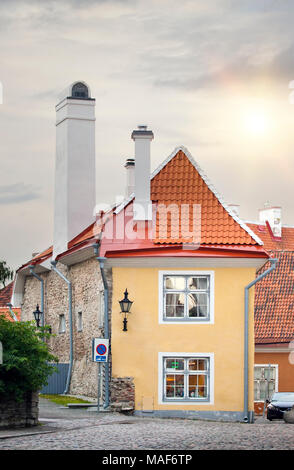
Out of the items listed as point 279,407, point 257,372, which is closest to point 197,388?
point 279,407

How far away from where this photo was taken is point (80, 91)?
35281 millimetres

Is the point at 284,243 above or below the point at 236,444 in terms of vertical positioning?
above

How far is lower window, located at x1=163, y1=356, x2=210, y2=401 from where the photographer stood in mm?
28141

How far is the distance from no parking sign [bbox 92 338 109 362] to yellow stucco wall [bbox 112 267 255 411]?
60.6 inches

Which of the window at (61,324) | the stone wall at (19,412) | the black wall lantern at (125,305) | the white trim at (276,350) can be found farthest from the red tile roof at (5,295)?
the stone wall at (19,412)

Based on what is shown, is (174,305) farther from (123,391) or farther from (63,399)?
(63,399)

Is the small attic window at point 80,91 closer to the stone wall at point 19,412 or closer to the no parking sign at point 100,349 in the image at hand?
the no parking sign at point 100,349

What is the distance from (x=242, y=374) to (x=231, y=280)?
2687 millimetres

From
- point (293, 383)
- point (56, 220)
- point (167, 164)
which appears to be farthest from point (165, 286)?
point (293, 383)

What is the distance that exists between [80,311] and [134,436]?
13382 millimetres

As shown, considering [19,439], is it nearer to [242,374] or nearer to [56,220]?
[242,374]

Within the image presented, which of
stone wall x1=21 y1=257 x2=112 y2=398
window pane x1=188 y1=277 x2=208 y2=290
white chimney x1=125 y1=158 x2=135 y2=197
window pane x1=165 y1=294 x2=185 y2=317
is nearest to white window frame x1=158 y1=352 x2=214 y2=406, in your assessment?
window pane x1=165 y1=294 x2=185 y2=317

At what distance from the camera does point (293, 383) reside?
42062 millimetres

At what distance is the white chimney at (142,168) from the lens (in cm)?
2967
